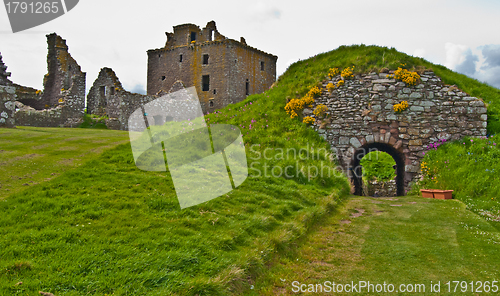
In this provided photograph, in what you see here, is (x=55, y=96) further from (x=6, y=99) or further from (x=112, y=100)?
(x=6, y=99)

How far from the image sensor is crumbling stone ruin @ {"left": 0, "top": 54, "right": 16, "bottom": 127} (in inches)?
571

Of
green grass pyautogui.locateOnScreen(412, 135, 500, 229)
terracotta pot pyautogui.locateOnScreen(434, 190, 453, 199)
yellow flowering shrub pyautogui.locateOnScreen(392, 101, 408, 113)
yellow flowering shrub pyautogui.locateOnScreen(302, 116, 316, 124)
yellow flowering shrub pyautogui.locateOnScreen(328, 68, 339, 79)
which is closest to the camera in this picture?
green grass pyautogui.locateOnScreen(412, 135, 500, 229)

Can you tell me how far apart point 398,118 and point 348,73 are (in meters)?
3.44

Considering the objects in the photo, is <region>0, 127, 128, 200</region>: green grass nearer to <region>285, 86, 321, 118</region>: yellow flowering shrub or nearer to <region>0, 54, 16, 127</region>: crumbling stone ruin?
<region>0, 54, 16, 127</region>: crumbling stone ruin

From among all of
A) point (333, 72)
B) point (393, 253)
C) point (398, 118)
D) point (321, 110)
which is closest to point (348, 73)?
point (333, 72)

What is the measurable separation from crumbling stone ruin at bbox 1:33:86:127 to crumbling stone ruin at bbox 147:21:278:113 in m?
18.0

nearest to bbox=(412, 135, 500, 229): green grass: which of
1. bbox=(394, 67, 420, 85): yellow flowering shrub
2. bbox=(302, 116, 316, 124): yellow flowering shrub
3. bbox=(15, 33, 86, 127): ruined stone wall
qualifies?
bbox=(394, 67, 420, 85): yellow flowering shrub

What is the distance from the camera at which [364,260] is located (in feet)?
21.2

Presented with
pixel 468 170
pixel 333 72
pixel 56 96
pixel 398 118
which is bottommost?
pixel 468 170

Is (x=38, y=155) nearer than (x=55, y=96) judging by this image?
Yes

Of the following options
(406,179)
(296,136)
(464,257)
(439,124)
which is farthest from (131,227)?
(439,124)

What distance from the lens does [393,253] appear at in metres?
6.74

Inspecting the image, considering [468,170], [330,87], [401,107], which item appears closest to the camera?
[468,170]

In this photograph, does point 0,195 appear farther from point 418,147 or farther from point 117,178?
point 418,147
